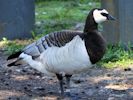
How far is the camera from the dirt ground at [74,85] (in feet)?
21.0

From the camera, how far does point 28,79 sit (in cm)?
738

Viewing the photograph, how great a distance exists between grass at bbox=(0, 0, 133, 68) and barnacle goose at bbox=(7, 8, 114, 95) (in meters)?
1.81

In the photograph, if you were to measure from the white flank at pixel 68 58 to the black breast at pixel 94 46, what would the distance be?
0.05 metres

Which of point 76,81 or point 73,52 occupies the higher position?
point 73,52

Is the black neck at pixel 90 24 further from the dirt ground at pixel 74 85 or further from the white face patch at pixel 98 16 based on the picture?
the dirt ground at pixel 74 85

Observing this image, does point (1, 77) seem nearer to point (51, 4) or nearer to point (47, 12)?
point (47, 12)

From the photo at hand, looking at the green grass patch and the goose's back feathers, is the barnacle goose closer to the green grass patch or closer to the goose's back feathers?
the goose's back feathers

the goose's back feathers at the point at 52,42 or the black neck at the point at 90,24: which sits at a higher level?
the black neck at the point at 90,24

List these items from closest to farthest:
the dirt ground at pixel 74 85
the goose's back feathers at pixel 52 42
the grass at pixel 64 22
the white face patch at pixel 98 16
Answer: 1. the goose's back feathers at pixel 52 42
2. the white face patch at pixel 98 16
3. the dirt ground at pixel 74 85
4. the grass at pixel 64 22

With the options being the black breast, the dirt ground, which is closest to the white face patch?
the black breast

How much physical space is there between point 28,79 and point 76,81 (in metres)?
0.69

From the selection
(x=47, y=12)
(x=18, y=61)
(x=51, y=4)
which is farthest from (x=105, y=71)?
(x=51, y=4)

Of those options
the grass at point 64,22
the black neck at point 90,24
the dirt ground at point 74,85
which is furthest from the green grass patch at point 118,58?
the black neck at point 90,24

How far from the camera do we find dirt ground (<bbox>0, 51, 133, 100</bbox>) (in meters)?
6.41
